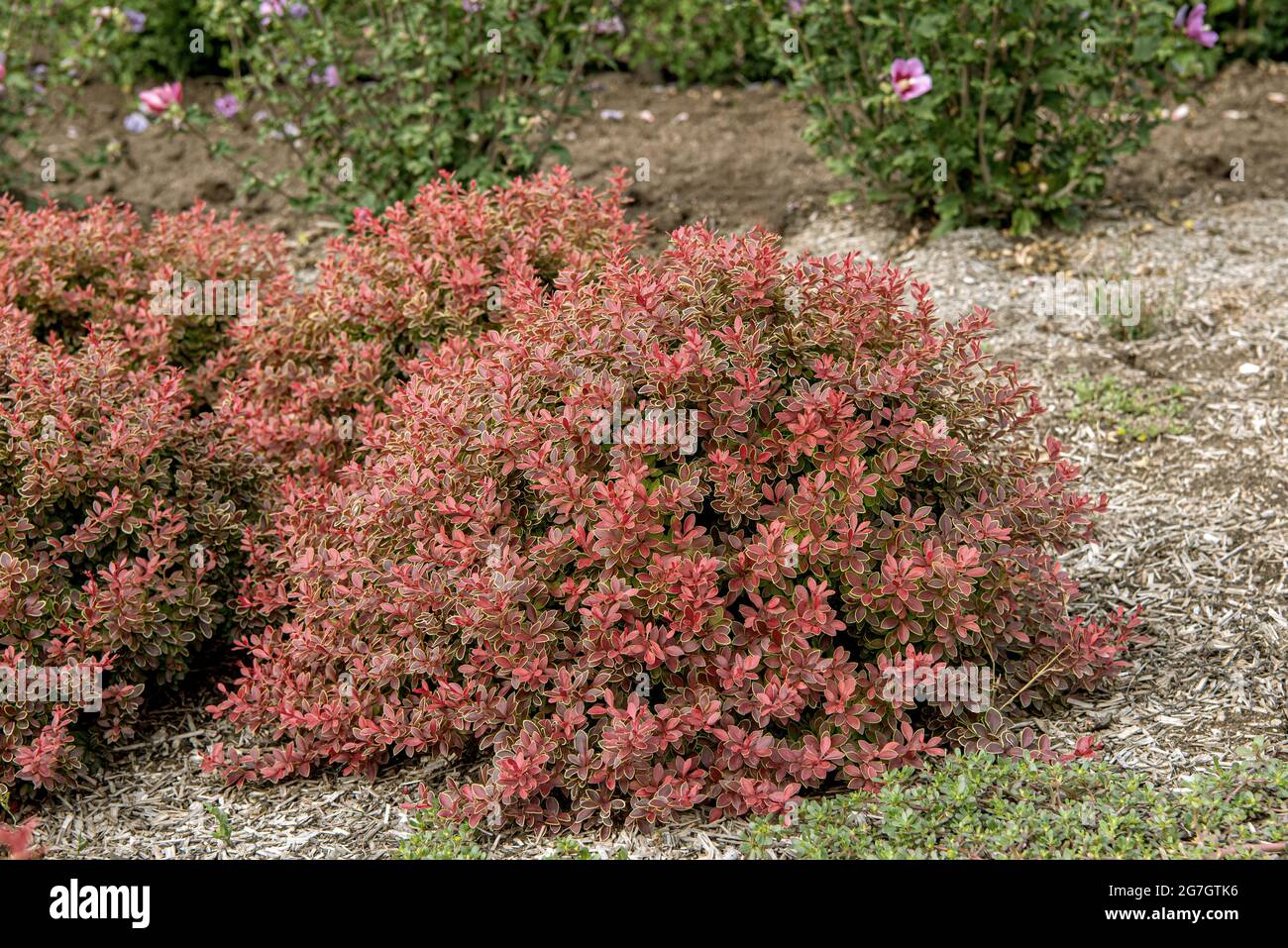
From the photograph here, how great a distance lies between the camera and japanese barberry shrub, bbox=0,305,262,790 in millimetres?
3562

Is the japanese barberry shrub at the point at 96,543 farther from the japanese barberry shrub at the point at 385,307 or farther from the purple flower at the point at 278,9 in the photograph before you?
the purple flower at the point at 278,9

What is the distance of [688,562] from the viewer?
3.07m

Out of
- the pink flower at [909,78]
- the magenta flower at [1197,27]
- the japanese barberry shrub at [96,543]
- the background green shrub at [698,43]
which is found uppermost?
the magenta flower at [1197,27]

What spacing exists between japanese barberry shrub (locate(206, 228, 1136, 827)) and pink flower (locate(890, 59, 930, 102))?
239 centimetres

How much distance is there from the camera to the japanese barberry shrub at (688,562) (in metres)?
3.13

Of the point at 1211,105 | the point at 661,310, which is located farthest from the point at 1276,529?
the point at 1211,105

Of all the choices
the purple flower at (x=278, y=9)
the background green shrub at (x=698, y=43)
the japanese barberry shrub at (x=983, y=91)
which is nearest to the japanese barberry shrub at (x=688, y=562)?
the japanese barberry shrub at (x=983, y=91)

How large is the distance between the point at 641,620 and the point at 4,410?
1976 mm

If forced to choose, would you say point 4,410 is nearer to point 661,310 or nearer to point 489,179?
point 661,310

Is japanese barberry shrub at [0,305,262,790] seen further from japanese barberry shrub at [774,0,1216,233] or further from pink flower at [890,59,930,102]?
japanese barberry shrub at [774,0,1216,233]

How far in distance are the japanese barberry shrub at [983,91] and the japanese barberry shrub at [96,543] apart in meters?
3.46

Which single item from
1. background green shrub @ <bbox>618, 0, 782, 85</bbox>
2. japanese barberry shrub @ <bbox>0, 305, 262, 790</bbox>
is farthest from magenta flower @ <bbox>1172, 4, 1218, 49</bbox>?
japanese barberry shrub @ <bbox>0, 305, 262, 790</bbox>

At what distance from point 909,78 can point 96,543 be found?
384 centimetres

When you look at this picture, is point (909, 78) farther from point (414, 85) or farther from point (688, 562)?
point (688, 562)
